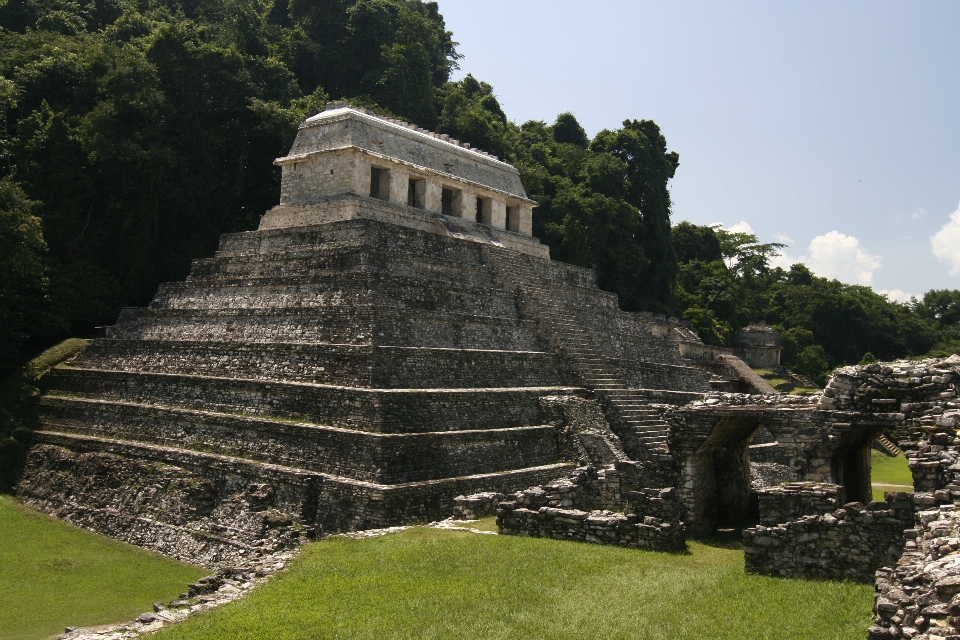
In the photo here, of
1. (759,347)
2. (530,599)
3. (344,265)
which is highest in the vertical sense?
(759,347)

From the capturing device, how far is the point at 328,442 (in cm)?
1452

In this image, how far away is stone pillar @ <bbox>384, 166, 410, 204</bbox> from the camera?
24266mm

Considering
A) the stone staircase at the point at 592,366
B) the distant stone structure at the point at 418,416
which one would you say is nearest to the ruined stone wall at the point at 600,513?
the distant stone structure at the point at 418,416

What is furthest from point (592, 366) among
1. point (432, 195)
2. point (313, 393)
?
point (432, 195)

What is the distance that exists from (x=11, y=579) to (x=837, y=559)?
1250 cm

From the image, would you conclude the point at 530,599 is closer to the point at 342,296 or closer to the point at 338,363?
the point at 338,363

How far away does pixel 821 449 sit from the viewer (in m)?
11.7

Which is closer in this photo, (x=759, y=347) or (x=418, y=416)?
(x=418, y=416)

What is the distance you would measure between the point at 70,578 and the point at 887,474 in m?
23.4

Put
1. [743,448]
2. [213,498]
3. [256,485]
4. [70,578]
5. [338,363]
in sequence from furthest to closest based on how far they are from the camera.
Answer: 1. [338,363]
2. [743,448]
3. [213,498]
4. [256,485]
5. [70,578]

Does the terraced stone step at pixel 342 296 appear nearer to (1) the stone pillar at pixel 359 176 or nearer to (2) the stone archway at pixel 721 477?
(1) the stone pillar at pixel 359 176

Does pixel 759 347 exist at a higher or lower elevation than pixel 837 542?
higher

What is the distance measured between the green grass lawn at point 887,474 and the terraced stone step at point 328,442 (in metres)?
8.79

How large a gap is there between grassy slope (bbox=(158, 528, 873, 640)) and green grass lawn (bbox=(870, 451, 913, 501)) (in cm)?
1023
